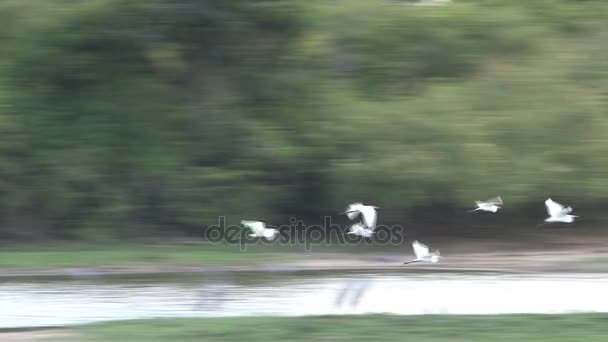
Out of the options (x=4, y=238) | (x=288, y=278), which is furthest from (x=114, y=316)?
(x=4, y=238)

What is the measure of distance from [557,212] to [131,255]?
559 centimetres

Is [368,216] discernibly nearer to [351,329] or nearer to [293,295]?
[293,295]

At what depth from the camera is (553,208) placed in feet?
37.2

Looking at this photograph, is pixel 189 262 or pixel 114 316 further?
pixel 189 262

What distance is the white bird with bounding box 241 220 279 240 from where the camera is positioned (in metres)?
11.5

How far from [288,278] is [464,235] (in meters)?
3.64

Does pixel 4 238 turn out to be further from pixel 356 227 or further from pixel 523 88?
pixel 523 88

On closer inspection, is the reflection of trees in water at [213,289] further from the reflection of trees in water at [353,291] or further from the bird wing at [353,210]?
the bird wing at [353,210]

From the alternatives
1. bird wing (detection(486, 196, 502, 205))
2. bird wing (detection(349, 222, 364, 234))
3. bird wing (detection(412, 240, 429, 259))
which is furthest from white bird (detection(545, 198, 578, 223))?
bird wing (detection(349, 222, 364, 234))

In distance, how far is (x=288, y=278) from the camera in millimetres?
9273

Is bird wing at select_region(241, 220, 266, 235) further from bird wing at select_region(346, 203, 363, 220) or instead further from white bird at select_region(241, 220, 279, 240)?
bird wing at select_region(346, 203, 363, 220)

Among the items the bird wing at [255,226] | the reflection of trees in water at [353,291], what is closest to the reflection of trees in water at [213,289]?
the reflection of trees in water at [353,291]

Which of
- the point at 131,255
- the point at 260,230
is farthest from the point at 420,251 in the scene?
the point at 131,255

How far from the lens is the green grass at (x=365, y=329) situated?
21.3 ft
